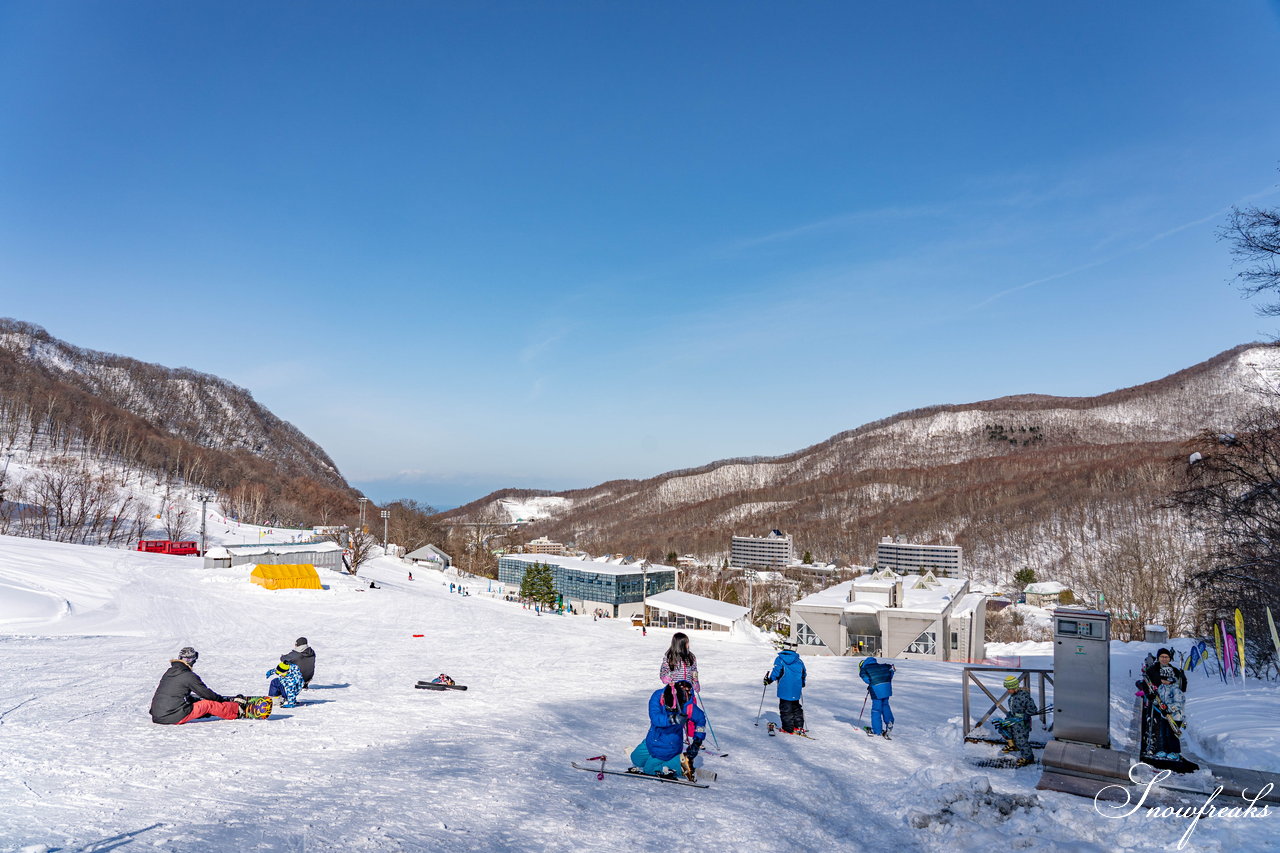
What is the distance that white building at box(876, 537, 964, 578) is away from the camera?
128 metres

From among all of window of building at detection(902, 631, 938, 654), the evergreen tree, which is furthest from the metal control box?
the evergreen tree

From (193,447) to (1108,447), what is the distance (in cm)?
22546

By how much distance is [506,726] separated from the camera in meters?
10.2

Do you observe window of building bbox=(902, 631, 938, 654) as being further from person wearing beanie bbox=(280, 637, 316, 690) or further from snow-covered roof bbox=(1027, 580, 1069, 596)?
snow-covered roof bbox=(1027, 580, 1069, 596)

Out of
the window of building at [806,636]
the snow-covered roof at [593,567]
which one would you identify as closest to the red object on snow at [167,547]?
the snow-covered roof at [593,567]

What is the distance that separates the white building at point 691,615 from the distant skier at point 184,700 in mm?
35079

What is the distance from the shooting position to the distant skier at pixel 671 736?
7.82 metres

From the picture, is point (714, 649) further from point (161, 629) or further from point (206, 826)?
point (206, 826)

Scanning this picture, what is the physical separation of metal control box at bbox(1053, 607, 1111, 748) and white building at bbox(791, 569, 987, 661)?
1168 inches

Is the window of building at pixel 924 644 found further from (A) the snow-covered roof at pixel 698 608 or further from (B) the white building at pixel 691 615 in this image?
(A) the snow-covered roof at pixel 698 608

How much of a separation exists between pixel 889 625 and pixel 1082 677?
32.3m

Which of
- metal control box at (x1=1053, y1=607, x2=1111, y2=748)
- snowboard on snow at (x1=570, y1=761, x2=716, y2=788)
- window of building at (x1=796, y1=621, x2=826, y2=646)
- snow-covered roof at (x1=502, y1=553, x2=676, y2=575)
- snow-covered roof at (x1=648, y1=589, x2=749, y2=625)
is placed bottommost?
window of building at (x1=796, y1=621, x2=826, y2=646)

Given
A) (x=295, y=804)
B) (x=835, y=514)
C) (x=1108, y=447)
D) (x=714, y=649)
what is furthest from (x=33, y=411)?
(x=1108, y=447)

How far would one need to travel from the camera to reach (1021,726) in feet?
28.8
